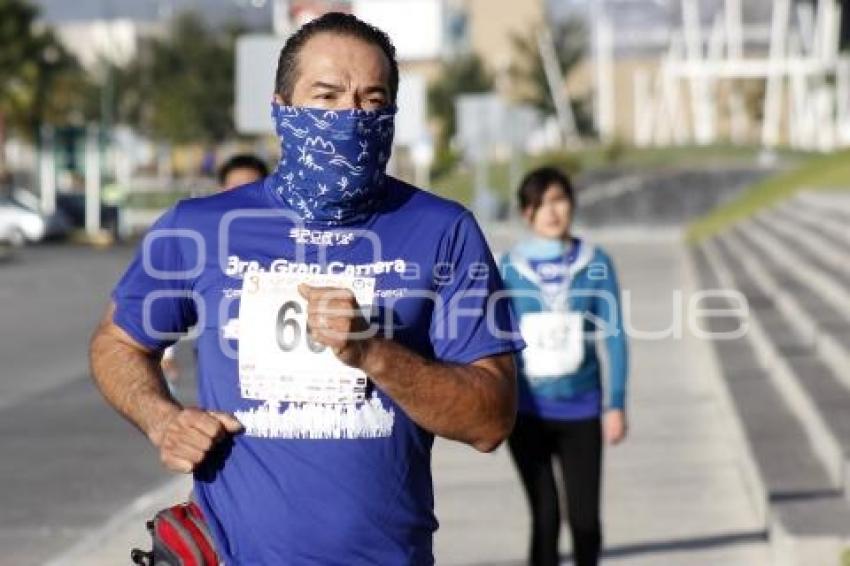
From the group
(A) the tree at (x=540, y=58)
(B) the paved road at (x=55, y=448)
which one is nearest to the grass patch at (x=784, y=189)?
(B) the paved road at (x=55, y=448)

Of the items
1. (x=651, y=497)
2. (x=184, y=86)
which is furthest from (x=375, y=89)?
(x=184, y=86)

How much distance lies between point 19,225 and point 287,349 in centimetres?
5880

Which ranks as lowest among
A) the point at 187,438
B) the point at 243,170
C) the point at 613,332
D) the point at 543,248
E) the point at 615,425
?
the point at 615,425

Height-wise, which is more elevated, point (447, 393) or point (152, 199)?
point (447, 393)

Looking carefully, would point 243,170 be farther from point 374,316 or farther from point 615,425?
point 374,316

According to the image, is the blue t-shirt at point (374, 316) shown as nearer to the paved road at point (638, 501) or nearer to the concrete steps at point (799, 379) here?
the concrete steps at point (799, 379)

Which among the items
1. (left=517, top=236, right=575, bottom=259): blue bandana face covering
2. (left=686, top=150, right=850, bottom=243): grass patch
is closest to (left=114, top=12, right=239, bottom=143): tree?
(left=686, top=150, right=850, bottom=243): grass patch

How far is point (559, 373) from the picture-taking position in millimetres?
8492

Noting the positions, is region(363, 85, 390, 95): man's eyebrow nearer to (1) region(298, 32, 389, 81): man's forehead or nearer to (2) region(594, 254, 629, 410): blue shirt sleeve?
(1) region(298, 32, 389, 81): man's forehead

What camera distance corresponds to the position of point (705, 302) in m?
25.3

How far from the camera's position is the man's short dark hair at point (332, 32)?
4.04m

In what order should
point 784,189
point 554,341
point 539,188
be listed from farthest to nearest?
point 784,189 → point 539,188 → point 554,341

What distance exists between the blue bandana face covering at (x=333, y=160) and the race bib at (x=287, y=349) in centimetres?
12

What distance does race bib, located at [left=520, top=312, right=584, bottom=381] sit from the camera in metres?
8.46
